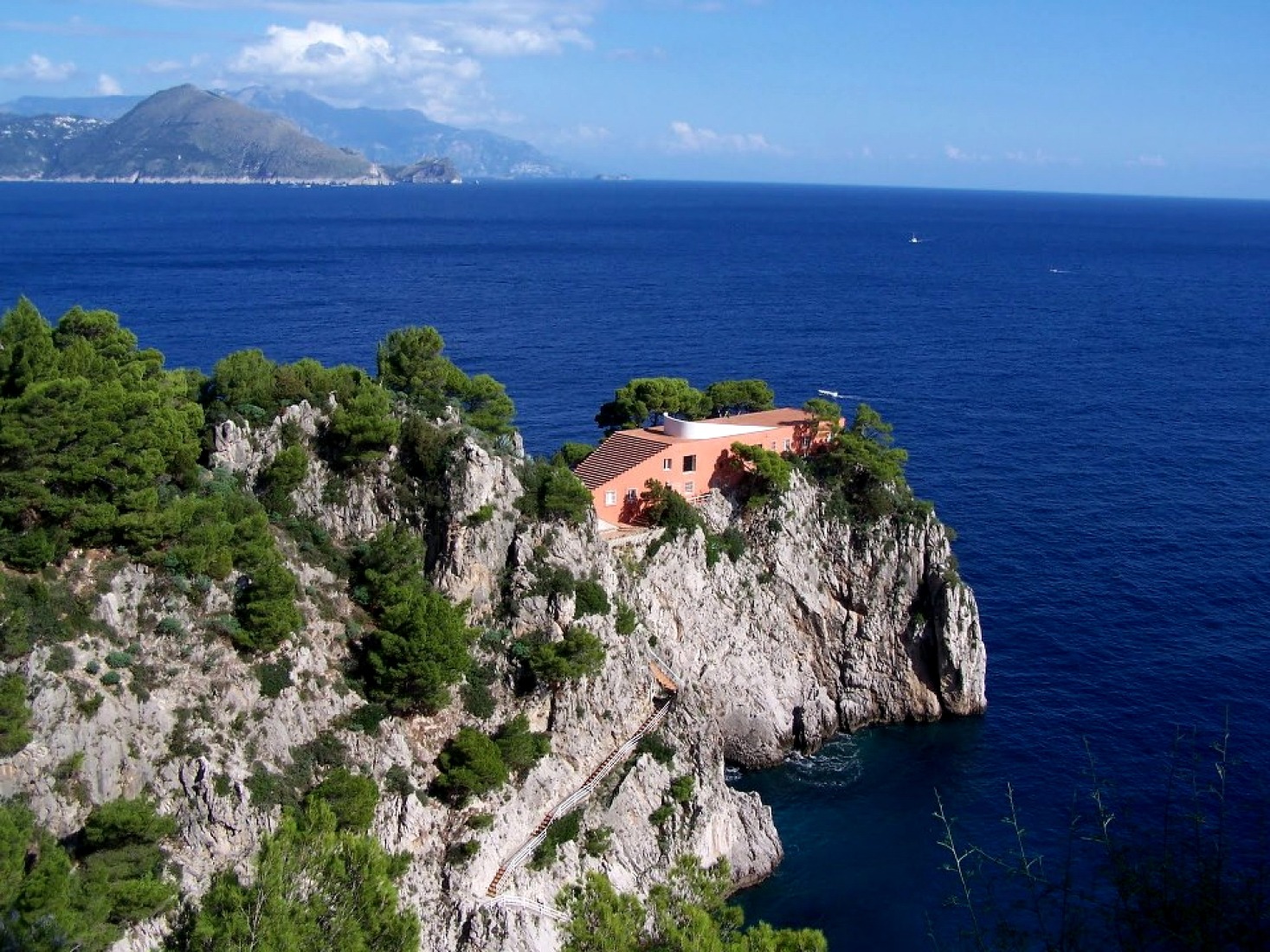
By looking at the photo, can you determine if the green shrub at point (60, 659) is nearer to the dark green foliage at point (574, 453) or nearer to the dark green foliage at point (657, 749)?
the dark green foliage at point (657, 749)

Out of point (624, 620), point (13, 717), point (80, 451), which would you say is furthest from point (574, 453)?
point (13, 717)

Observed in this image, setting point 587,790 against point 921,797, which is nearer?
point 587,790

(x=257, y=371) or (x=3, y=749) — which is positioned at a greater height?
(x=257, y=371)

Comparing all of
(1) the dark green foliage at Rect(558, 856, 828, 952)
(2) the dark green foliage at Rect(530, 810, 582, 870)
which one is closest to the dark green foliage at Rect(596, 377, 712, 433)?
(2) the dark green foliage at Rect(530, 810, 582, 870)

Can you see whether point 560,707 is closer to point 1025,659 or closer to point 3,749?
point 3,749

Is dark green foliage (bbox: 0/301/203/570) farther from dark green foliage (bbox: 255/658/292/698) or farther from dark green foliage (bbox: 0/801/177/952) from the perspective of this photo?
dark green foliage (bbox: 0/801/177/952)

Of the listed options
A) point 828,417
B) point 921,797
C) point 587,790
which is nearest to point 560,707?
point 587,790

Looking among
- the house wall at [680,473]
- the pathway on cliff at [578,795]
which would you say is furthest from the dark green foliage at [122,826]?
the house wall at [680,473]
